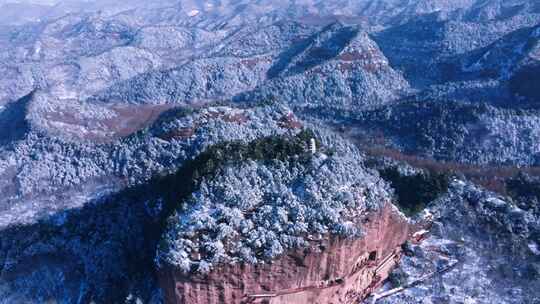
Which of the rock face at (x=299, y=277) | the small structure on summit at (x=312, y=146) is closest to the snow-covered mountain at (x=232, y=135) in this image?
the small structure on summit at (x=312, y=146)

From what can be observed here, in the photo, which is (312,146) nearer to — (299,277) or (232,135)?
(299,277)

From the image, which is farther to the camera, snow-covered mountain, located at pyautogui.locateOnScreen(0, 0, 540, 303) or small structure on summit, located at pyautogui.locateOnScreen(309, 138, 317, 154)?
small structure on summit, located at pyautogui.locateOnScreen(309, 138, 317, 154)

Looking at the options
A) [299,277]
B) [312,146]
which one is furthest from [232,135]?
[299,277]

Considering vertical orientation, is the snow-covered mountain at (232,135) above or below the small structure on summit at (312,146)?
below

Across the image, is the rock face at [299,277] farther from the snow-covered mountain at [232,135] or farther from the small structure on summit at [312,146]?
the small structure on summit at [312,146]

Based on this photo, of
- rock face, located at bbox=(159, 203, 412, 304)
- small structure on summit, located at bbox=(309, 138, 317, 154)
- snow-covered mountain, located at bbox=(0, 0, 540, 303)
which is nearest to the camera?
rock face, located at bbox=(159, 203, 412, 304)

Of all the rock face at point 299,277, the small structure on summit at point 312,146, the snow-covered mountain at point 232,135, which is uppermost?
the small structure on summit at point 312,146

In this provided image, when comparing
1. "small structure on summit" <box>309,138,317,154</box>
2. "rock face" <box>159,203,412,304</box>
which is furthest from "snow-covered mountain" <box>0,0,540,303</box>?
"rock face" <box>159,203,412,304</box>

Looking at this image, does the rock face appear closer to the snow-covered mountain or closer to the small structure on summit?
the snow-covered mountain

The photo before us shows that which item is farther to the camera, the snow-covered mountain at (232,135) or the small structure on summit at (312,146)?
the small structure on summit at (312,146)
